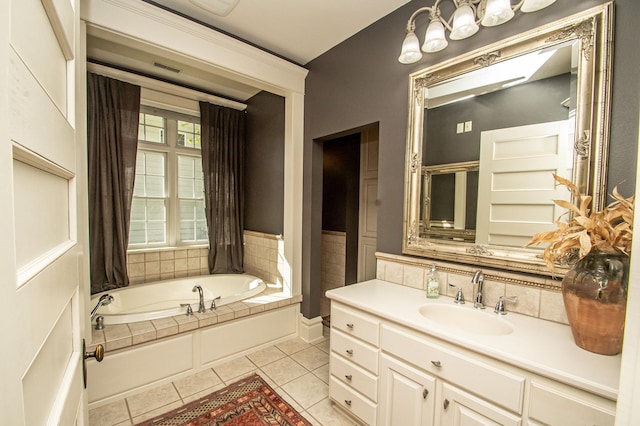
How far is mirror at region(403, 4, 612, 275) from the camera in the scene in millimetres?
1279

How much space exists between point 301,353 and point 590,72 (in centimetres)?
277

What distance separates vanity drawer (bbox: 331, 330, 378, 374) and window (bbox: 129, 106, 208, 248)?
2511mm

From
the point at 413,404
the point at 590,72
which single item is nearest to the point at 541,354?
the point at 413,404

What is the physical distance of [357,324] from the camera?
164cm

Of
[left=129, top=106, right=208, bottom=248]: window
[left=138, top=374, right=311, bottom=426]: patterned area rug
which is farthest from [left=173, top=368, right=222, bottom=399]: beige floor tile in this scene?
[left=129, top=106, right=208, bottom=248]: window

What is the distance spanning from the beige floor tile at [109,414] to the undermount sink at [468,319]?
2.02 meters

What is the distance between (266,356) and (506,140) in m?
2.50

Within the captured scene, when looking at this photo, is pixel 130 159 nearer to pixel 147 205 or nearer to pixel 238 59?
pixel 147 205

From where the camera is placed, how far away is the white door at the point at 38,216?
0.32 metres

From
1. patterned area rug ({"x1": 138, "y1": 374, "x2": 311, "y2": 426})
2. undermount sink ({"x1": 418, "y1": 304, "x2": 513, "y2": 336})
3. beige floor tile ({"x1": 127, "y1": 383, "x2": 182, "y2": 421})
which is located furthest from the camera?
beige floor tile ({"x1": 127, "y1": 383, "x2": 182, "y2": 421})

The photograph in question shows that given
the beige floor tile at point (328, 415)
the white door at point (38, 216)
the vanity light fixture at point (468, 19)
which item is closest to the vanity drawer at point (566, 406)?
the beige floor tile at point (328, 415)

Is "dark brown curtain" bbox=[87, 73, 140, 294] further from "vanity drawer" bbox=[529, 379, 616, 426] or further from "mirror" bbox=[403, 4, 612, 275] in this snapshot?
"vanity drawer" bbox=[529, 379, 616, 426]

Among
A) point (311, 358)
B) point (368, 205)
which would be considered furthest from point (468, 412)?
point (368, 205)

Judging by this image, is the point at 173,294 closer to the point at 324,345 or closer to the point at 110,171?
the point at 110,171
